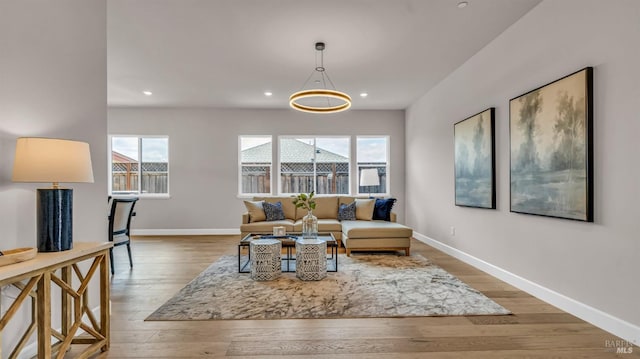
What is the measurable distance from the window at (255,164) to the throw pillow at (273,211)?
52.7 inches

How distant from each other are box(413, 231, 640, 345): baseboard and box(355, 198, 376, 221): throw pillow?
5.90 feet

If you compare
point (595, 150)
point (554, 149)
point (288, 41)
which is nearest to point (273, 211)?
point (288, 41)

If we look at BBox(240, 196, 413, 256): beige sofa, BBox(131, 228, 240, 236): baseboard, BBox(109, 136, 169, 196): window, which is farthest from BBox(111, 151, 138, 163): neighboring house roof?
BBox(240, 196, 413, 256): beige sofa

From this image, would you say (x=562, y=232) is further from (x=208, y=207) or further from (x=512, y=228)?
(x=208, y=207)

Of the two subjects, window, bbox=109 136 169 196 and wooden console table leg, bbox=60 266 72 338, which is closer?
wooden console table leg, bbox=60 266 72 338

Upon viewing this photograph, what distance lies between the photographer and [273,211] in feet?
17.3

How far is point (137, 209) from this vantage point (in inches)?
253

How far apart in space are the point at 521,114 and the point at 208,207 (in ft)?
18.9

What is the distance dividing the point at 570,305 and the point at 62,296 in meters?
3.74

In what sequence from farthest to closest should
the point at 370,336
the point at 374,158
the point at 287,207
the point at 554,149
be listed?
the point at 374,158, the point at 287,207, the point at 554,149, the point at 370,336

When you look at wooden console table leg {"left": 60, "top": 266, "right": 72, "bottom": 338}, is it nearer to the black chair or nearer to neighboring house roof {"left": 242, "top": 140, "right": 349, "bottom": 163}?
the black chair

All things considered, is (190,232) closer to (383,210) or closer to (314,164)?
(314,164)

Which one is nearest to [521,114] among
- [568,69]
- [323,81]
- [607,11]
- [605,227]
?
[568,69]

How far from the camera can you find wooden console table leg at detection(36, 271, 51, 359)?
153 cm
